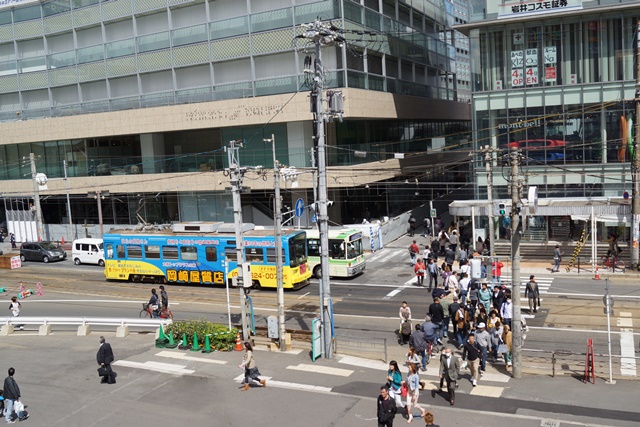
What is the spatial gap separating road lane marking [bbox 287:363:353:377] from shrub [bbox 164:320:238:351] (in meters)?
3.12

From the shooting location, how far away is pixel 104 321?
25234 millimetres

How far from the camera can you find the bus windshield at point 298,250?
31953 mm

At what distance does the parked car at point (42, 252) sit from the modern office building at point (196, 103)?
759 cm

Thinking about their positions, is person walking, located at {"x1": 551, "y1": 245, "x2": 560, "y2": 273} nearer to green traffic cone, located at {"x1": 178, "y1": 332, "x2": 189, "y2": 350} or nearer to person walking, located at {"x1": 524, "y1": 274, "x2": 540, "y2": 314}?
person walking, located at {"x1": 524, "y1": 274, "x2": 540, "y2": 314}

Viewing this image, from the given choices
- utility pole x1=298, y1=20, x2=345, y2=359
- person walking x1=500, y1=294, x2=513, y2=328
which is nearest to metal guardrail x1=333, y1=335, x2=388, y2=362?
utility pole x1=298, y1=20, x2=345, y2=359

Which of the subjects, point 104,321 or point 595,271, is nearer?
point 104,321

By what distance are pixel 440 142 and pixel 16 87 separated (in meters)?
40.7

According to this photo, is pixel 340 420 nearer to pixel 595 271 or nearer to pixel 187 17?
pixel 595 271

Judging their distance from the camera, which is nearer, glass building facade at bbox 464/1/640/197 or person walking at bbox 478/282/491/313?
person walking at bbox 478/282/491/313

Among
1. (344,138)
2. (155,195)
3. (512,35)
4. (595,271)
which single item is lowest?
(595,271)

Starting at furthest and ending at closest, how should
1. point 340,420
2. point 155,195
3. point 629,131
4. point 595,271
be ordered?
1. point 155,195
2. point 629,131
3. point 595,271
4. point 340,420

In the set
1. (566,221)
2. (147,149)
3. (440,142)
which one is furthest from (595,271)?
(147,149)

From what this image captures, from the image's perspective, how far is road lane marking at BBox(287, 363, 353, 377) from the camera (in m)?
19.4

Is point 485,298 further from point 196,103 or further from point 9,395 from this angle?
point 196,103
